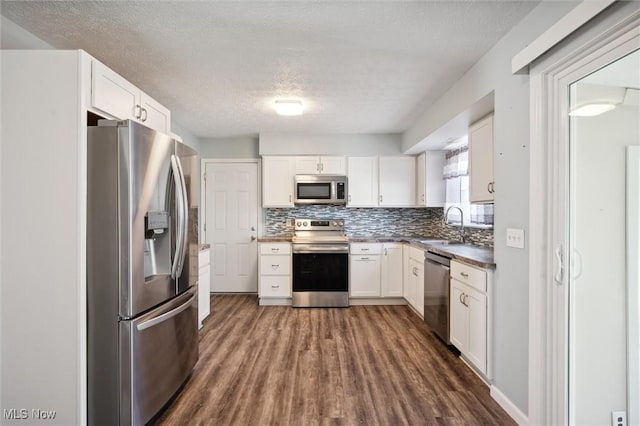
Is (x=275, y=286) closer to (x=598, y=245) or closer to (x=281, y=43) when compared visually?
(x=281, y=43)

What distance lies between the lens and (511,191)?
5.86 feet

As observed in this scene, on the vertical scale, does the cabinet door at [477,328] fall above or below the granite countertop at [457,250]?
below

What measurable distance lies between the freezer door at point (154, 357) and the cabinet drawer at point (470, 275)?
2.06m

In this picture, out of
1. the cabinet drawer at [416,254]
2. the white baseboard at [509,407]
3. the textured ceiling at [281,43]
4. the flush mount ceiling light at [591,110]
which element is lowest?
the white baseboard at [509,407]

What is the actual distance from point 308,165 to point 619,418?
3594 mm

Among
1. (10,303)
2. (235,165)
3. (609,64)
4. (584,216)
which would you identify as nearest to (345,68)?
(609,64)

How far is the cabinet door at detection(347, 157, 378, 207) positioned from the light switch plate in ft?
7.84

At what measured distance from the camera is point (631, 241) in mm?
1329

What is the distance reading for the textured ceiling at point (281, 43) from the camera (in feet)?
5.16

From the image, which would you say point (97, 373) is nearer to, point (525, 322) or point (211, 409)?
point (211, 409)

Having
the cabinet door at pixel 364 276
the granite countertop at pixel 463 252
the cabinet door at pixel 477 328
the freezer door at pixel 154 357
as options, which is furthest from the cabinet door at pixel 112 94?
the cabinet door at pixel 364 276

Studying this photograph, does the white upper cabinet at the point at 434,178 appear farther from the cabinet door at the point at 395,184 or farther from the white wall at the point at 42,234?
the white wall at the point at 42,234

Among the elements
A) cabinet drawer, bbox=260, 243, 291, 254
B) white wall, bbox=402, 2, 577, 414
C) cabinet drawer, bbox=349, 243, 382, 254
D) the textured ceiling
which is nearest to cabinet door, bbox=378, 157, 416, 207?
cabinet drawer, bbox=349, 243, 382, 254

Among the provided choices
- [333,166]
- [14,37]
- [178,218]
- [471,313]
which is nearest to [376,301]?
[471,313]
